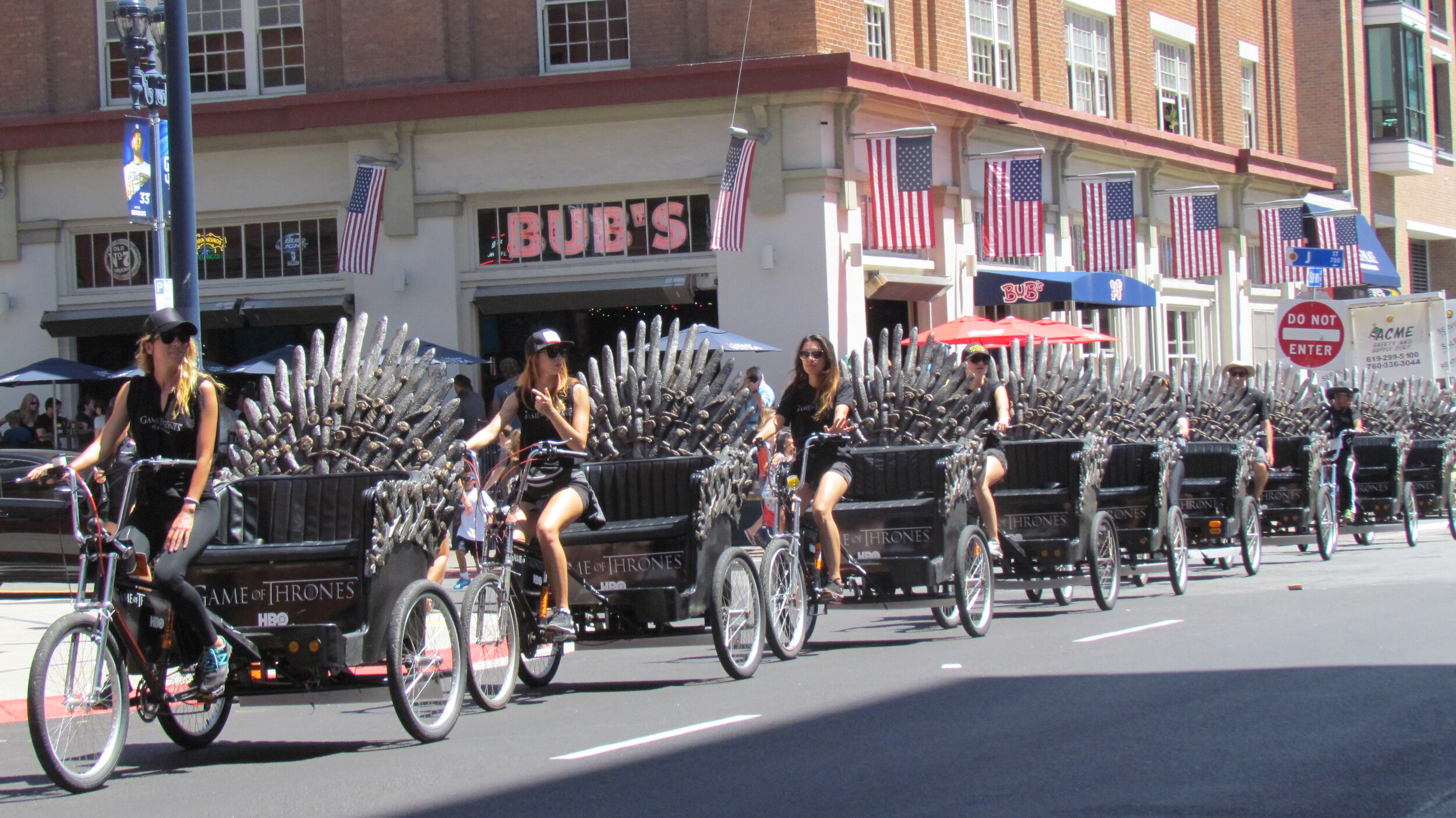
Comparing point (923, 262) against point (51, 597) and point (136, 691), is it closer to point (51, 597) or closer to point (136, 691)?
point (51, 597)

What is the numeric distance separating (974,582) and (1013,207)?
46.2ft

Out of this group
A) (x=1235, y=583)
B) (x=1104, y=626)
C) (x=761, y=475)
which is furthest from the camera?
(x=761, y=475)

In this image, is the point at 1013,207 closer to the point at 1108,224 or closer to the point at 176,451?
the point at 1108,224

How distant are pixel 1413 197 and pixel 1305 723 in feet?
127

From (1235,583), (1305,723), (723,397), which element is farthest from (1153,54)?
(1305,723)

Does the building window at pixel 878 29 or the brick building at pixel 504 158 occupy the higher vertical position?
the building window at pixel 878 29

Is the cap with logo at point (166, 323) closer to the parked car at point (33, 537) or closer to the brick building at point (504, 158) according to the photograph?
the parked car at point (33, 537)

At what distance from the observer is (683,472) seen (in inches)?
388

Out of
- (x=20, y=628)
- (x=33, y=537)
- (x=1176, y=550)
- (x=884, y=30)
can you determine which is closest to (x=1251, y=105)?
(x=884, y=30)

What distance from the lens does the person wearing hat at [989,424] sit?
1212 centimetres

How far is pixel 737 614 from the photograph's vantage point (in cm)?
971

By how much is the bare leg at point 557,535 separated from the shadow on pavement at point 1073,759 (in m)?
1.27

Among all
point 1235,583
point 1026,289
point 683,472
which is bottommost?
point 1235,583

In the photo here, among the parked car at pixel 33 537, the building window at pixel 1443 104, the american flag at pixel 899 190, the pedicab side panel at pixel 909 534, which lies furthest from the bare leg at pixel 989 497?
the building window at pixel 1443 104
